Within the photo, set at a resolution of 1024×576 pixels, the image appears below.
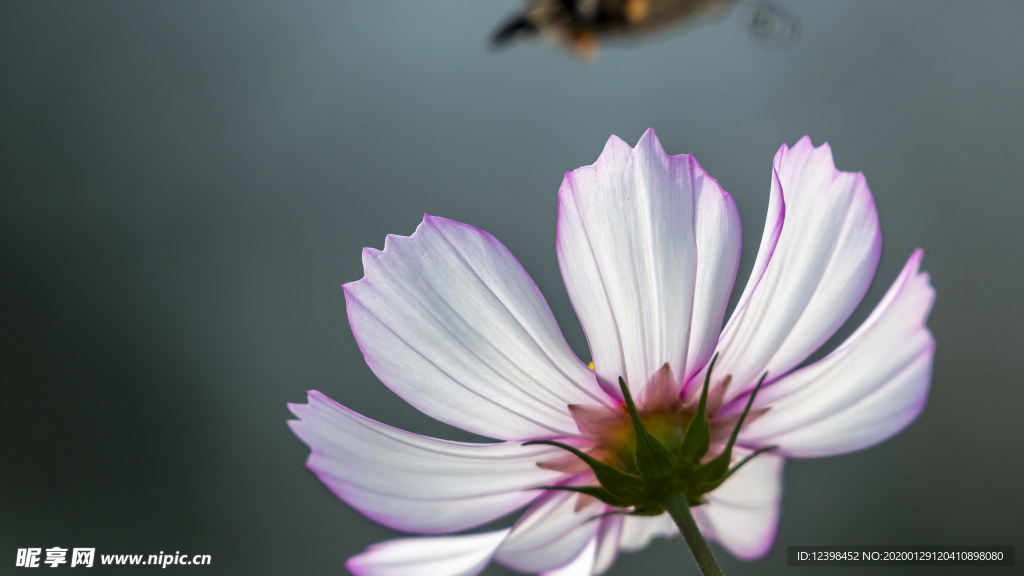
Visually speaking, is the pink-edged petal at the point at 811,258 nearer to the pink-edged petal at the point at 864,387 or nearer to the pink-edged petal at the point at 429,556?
the pink-edged petal at the point at 864,387

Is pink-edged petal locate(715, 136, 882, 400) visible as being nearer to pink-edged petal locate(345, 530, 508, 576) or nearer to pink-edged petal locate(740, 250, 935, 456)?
pink-edged petal locate(740, 250, 935, 456)

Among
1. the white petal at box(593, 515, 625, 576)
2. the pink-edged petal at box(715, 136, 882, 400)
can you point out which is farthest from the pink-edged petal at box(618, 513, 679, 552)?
the pink-edged petal at box(715, 136, 882, 400)

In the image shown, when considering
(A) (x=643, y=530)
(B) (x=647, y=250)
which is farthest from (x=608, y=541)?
(B) (x=647, y=250)

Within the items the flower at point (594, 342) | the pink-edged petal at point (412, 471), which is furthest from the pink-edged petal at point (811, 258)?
the pink-edged petal at point (412, 471)

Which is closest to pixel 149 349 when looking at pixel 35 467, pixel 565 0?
pixel 35 467

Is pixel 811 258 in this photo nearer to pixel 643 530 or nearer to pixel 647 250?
pixel 647 250

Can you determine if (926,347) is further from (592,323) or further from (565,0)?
(565,0)
